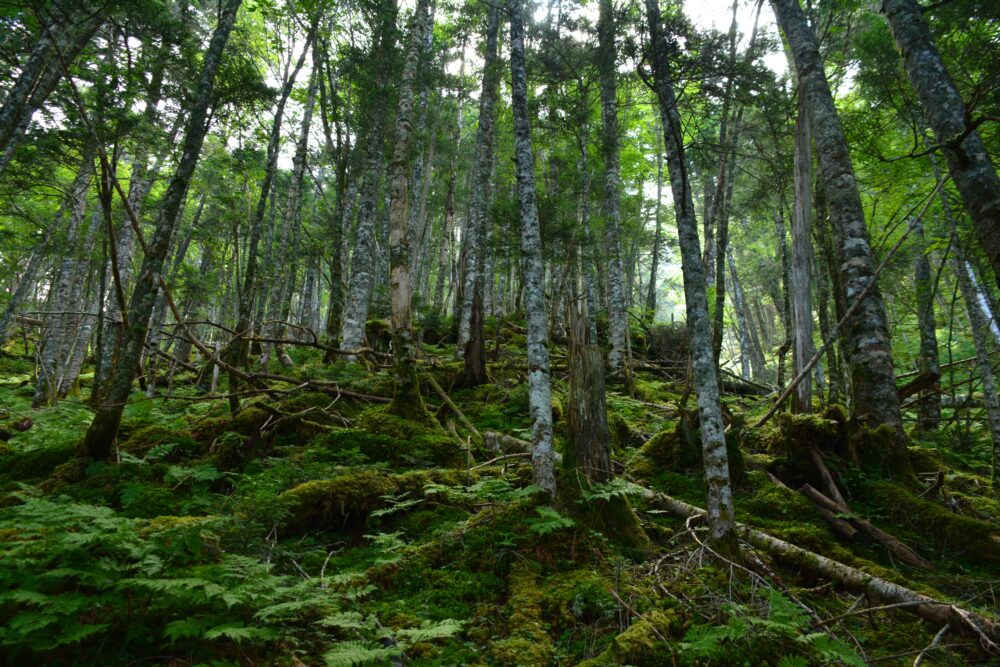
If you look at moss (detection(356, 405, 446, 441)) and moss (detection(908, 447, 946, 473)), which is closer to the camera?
moss (detection(908, 447, 946, 473))

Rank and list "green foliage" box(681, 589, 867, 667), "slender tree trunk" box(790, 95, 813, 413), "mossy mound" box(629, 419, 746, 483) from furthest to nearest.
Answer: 1. "mossy mound" box(629, 419, 746, 483)
2. "slender tree trunk" box(790, 95, 813, 413)
3. "green foliage" box(681, 589, 867, 667)

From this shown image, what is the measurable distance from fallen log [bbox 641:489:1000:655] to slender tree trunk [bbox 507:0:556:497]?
6.03 feet

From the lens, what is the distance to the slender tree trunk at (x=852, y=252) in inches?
245

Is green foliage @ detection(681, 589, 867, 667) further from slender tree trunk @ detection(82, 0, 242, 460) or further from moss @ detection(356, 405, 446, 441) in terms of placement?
slender tree trunk @ detection(82, 0, 242, 460)

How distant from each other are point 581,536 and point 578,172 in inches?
643

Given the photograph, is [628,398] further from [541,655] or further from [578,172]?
[578,172]

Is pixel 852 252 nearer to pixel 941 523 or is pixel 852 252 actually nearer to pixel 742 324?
pixel 941 523

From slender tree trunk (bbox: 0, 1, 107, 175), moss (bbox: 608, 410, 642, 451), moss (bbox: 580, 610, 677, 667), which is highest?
slender tree trunk (bbox: 0, 1, 107, 175)

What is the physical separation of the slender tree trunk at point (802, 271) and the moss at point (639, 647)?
481 cm

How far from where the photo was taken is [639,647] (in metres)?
3.09

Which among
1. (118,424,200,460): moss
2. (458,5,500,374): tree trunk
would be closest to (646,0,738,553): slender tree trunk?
(118,424,200,460): moss

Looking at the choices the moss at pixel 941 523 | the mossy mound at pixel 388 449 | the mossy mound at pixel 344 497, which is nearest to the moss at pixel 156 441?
the mossy mound at pixel 388 449

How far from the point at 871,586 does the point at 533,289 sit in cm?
418

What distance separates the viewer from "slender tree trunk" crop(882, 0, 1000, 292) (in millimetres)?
3625
